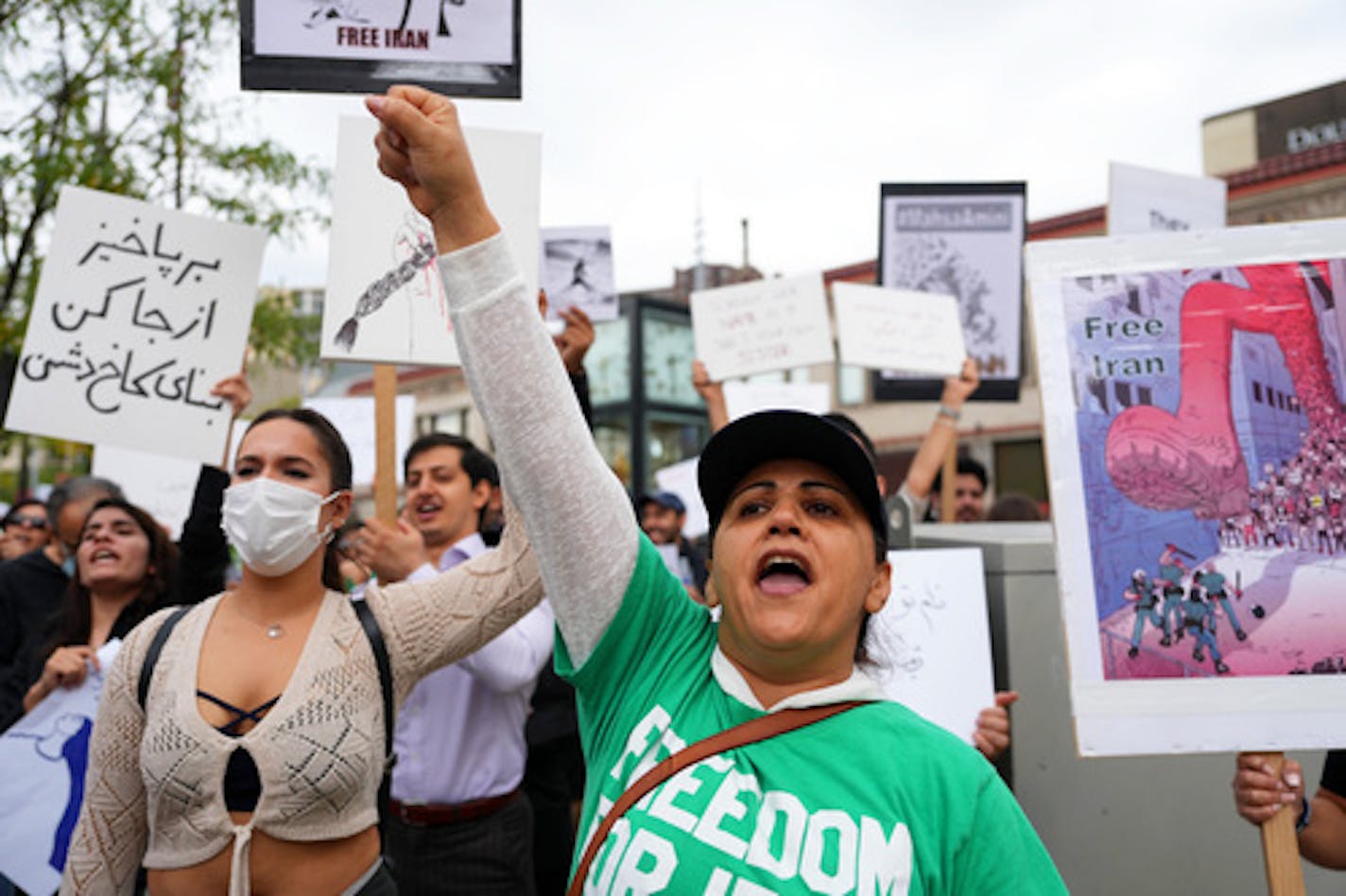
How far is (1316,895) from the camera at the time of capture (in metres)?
2.80

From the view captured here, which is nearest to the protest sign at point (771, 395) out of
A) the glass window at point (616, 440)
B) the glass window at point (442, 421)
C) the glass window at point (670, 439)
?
the glass window at point (616, 440)

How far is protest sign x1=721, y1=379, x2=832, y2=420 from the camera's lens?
6.22m

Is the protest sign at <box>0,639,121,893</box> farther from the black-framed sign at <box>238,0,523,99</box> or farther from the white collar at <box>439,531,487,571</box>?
the black-framed sign at <box>238,0,523,99</box>

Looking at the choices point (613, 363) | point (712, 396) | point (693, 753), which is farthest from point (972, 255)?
point (613, 363)

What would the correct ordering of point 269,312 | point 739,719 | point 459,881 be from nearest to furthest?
point 739,719
point 459,881
point 269,312

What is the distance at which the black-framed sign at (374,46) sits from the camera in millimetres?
2385

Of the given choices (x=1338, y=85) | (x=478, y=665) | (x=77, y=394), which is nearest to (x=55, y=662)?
(x=77, y=394)

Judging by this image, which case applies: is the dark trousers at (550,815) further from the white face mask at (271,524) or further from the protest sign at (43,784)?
the white face mask at (271,524)

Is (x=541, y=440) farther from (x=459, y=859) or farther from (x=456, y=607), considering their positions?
(x=459, y=859)

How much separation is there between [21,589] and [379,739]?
94.1 inches

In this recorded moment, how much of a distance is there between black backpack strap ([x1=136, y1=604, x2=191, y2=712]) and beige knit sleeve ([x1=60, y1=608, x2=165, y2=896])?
0.01 m

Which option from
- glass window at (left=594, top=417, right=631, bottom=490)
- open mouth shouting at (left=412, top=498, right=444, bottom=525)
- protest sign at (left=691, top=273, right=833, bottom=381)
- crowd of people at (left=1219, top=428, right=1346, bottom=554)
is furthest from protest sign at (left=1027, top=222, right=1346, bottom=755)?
glass window at (left=594, top=417, right=631, bottom=490)

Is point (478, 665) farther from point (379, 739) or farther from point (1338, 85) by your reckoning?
point (1338, 85)

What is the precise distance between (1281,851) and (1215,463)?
2.27 ft
